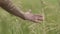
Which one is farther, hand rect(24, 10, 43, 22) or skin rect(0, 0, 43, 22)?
hand rect(24, 10, 43, 22)

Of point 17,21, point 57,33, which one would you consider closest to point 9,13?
point 17,21

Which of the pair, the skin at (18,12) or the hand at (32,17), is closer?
the skin at (18,12)

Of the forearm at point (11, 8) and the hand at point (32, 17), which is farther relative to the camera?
the hand at point (32, 17)

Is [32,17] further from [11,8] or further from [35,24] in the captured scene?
[11,8]

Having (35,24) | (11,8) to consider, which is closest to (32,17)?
(35,24)

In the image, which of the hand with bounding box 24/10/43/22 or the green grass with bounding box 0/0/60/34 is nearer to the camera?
the green grass with bounding box 0/0/60/34

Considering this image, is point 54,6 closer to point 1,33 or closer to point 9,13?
point 9,13
